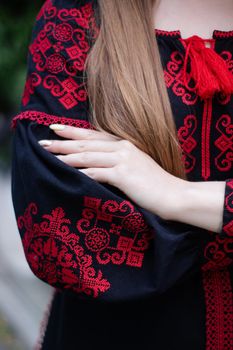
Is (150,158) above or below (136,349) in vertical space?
above

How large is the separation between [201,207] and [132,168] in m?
0.18

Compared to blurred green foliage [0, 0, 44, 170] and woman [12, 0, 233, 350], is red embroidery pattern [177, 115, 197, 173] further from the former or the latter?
blurred green foliage [0, 0, 44, 170]

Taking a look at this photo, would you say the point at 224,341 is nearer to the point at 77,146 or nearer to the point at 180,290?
the point at 180,290

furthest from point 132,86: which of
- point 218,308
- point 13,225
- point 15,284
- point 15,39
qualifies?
point 15,284

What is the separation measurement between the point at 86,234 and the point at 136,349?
364mm

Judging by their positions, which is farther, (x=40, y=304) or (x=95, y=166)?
(x=40, y=304)

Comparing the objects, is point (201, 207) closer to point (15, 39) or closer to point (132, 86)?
point (132, 86)

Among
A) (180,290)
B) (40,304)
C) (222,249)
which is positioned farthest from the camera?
(40,304)

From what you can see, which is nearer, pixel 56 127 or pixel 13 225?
pixel 56 127

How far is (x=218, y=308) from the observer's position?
166 centimetres

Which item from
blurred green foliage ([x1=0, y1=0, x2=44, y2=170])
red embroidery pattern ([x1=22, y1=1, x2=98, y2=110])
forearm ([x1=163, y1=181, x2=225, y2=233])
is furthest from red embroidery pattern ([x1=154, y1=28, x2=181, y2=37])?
blurred green foliage ([x1=0, y1=0, x2=44, y2=170])

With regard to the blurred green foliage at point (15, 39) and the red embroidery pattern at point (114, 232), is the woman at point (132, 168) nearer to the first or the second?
the red embroidery pattern at point (114, 232)

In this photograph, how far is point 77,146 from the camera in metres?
1.60

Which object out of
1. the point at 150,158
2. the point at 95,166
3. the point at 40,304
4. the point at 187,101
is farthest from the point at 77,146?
the point at 40,304
